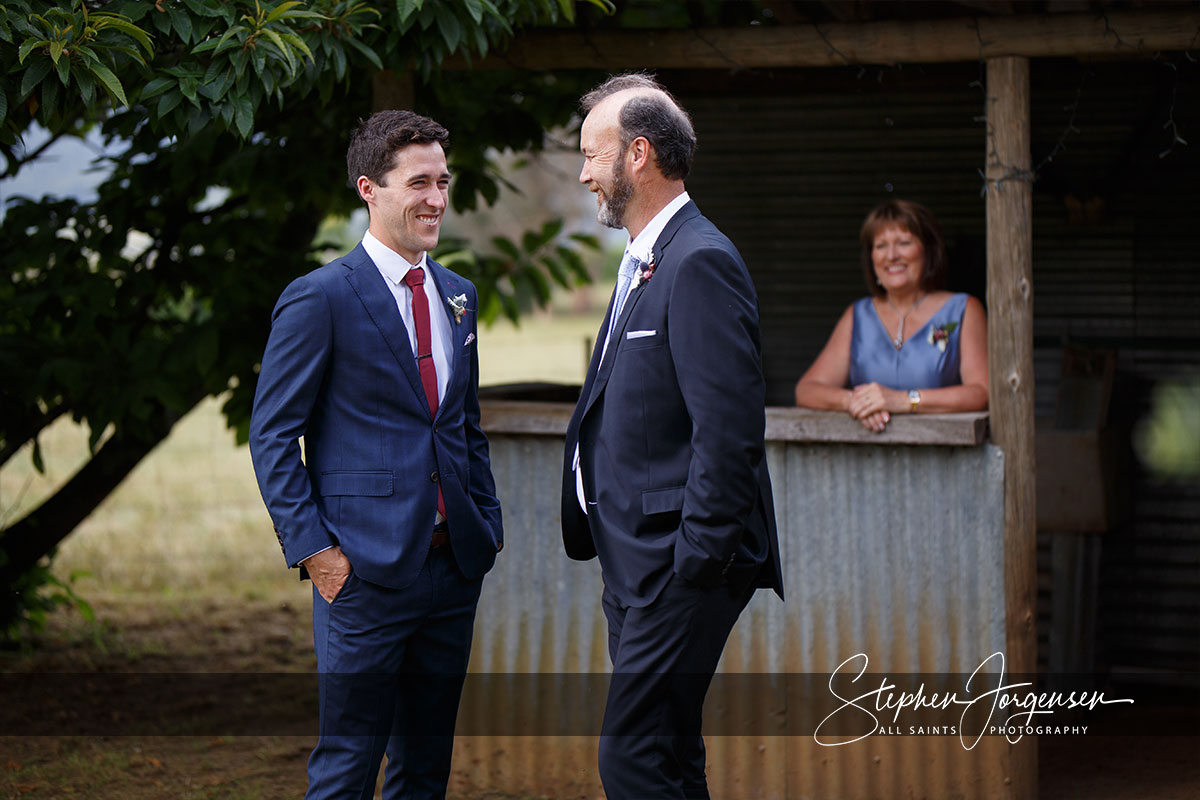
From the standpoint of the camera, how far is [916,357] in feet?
16.0

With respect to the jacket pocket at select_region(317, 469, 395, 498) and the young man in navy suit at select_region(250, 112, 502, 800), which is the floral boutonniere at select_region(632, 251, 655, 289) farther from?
the jacket pocket at select_region(317, 469, 395, 498)

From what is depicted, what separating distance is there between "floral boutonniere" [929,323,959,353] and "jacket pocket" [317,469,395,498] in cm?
240

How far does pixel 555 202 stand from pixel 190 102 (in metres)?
48.6

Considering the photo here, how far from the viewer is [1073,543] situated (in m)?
6.18

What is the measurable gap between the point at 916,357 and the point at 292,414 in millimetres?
2573

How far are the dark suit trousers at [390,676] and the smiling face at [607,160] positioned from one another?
1053 mm

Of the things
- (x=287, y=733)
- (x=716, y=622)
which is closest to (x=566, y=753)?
(x=287, y=733)

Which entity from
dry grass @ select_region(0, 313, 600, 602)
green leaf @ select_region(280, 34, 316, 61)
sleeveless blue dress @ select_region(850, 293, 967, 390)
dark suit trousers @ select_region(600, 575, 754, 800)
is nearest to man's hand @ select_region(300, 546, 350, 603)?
dark suit trousers @ select_region(600, 575, 754, 800)

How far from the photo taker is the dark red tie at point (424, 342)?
3471 millimetres

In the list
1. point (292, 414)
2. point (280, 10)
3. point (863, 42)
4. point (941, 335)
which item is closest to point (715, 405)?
point (292, 414)

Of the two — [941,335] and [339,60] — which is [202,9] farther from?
[941,335]

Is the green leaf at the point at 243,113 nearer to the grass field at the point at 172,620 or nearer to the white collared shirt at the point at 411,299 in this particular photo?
the white collared shirt at the point at 411,299

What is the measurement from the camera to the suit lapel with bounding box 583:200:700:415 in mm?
3148

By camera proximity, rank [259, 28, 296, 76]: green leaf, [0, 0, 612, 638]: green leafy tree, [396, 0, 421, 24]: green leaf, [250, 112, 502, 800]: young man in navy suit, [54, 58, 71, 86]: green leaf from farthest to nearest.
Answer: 1. [0, 0, 612, 638]: green leafy tree
2. [396, 0, 421, 24]: green leaf
3. [259, 28, 296, 76]: green leaf
4. [54, 58, 71, 86]: green leaf
5. [250, 112, 502, 800]: young man in navy suit
